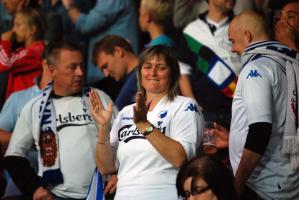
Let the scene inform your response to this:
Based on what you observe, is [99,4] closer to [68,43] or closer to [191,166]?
[68,43]

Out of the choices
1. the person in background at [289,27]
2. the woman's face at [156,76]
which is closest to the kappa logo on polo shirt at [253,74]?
the woman's face at [156,76]

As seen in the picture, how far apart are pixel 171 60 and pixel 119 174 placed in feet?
2.72

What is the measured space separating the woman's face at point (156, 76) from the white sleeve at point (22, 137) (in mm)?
1211

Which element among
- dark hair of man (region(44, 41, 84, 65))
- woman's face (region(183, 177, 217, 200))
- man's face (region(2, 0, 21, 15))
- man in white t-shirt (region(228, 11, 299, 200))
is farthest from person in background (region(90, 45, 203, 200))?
man's face (region(2, 0, 21, 15))

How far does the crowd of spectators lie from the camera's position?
505 centimetres

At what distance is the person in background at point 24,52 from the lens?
7.48 metres

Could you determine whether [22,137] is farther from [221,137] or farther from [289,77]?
[289,77]

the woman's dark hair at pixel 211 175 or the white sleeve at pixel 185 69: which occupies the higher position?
the white sleeve at pixel 185 69

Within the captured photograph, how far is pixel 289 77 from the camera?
526 cm

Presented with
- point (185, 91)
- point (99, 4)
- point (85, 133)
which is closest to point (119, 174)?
point (85, 133)

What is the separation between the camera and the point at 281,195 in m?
5.18

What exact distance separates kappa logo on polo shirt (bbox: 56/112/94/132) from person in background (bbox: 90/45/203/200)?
67 cm

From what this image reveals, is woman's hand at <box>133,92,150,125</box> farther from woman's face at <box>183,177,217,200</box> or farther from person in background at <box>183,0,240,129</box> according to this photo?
person in background at <box>183,0,240,129</box>

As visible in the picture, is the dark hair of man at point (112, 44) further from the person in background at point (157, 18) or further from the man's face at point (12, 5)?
the man's face at point (12, 5)
